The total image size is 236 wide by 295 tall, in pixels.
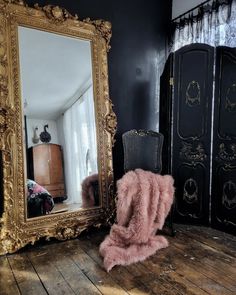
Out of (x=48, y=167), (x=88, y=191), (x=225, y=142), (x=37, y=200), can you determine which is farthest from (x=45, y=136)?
(x=225, y=142)

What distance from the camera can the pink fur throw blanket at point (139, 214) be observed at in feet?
7.24

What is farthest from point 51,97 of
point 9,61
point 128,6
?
point 128,6

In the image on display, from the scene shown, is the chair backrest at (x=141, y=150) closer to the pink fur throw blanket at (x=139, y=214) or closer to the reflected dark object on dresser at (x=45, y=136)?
the pink fur throw blanket at (x=139, y=214)

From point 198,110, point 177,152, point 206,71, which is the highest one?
point 206,71

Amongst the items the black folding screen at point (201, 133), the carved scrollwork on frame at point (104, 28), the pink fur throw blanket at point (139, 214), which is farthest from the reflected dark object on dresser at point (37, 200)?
the carved scrollwork on frame at point (104, 28)

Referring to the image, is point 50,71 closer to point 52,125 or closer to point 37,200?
point 52,125

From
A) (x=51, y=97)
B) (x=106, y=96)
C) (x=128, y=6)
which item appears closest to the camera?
(x=51, y=97)

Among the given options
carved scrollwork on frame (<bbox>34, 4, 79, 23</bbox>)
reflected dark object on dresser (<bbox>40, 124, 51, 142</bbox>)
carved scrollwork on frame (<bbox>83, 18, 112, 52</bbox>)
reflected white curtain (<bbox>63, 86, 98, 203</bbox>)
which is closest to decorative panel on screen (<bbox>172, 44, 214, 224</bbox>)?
carved scrollwork on frame (<bbox>83, 18, 112, 52</bbox>)

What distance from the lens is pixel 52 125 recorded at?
2361mm

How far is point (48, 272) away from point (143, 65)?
2352 mm

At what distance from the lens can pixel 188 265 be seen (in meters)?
1.96

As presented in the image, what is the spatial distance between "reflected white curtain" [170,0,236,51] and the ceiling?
1.22 metres

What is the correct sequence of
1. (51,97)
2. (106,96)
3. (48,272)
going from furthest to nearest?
(106,96) → (51,97) → (48,272)

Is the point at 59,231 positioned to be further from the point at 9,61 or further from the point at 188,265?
the point at 9,61
